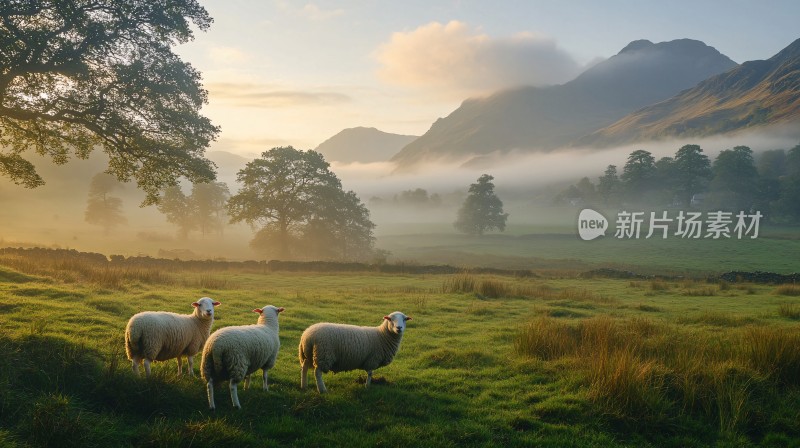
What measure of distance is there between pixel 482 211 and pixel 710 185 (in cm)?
4729

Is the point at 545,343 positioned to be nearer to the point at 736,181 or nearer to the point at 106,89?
the point at 106,89

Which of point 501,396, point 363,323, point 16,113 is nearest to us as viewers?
point 501,396

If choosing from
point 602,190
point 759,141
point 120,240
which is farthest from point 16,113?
point 759,141

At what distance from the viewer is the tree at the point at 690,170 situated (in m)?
88.9

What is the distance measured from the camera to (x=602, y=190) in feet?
335

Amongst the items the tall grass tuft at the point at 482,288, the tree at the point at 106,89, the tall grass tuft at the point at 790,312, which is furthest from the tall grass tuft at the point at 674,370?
the tree at the point at 106,89

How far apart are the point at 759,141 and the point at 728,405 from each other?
221m

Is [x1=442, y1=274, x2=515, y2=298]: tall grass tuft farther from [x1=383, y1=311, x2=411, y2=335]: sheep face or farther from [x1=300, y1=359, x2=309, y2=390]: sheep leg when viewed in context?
[x1=300, y1=359, x2=309, y2=390]: sheep leg

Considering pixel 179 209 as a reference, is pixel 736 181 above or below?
above

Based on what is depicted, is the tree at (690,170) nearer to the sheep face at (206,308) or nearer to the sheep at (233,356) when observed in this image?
the sheep face at (206,308)

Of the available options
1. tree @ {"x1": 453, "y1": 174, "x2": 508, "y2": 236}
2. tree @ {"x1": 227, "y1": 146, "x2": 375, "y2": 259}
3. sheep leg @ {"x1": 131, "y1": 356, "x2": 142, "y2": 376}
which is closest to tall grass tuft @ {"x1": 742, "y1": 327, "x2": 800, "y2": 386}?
sheep leg @ {"x1": 131, "y1": 356, "x2": 142, "y2": 376}

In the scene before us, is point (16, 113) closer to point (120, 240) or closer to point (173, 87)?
point (173, 87)

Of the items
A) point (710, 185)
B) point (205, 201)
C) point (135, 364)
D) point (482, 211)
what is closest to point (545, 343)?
point (135, 364)

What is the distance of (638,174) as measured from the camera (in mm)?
92562
